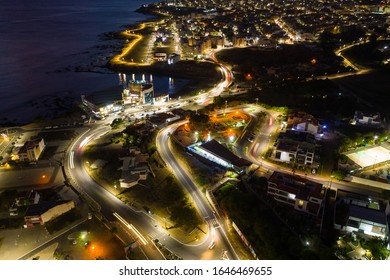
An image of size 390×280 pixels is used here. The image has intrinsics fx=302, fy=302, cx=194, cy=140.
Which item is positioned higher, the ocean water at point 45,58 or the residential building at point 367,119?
the residential building at point 367,119

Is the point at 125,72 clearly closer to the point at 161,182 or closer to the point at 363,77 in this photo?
the point at 161,182

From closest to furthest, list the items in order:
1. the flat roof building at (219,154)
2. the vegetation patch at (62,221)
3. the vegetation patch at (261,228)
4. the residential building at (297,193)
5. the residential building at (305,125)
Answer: the vegetation patch at (261,228) < the residential building at (297,193) < the vegetation patch at (62,221) < the flat roof building at (219,154) < the residential building at (305,125)

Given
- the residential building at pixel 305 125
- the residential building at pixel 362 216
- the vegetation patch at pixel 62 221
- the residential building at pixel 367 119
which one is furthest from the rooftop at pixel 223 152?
the residential building at pixel 367 119

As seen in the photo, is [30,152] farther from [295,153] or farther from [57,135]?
[295,153]

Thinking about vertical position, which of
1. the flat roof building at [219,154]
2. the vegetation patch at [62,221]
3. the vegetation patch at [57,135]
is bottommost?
the vegetation patch at [57,135]

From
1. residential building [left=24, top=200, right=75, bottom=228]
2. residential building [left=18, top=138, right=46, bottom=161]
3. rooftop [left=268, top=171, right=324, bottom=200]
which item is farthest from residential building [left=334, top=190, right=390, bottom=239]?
residential building [left=18, top=138, right=46, bottom=161]

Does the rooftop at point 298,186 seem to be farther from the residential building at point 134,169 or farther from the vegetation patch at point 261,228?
the residential building at point 134,169
